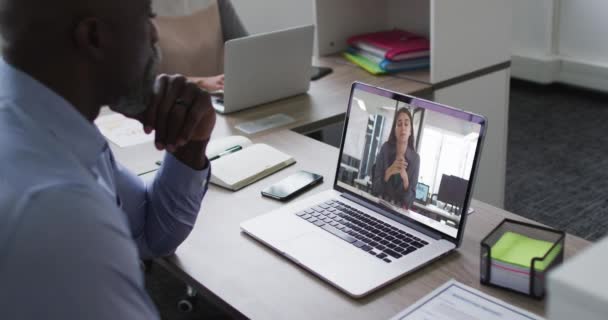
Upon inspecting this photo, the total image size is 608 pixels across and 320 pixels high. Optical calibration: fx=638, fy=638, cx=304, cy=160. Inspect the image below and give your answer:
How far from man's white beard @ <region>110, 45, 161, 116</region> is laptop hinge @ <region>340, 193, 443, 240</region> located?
1.60 ft

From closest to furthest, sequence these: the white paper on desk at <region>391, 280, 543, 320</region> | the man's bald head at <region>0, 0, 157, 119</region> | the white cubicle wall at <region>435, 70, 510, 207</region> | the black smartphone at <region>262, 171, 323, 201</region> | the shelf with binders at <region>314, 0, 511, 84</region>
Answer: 1. the man's bald head at <region>0, 0, 157, 119</region>
2. the white paper on desk at <region>391, 280, 543, 320</region>
3. the black smartphone at <region>262, 171, 323, 201</region>
4. the shelf with binders at <region>314, 0, 511, 84</region>
5. the white cubicle wall at <region>435, 70, 510, 207</region>

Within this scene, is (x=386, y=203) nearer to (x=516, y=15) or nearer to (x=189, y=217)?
(x=189, y=217)

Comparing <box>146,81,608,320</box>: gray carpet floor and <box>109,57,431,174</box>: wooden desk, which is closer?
<box>109,57,431,174</box>: wooden desk

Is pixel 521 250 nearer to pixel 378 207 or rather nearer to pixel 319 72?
pixel 378 207

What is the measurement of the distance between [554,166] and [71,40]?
284 centimetres

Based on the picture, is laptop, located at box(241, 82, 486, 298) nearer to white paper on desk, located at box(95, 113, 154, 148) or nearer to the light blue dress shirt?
the light blue dress shirt

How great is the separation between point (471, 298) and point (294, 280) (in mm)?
309

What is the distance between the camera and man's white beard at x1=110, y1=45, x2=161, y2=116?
1.05 m

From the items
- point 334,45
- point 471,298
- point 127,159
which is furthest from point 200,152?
point 334,45

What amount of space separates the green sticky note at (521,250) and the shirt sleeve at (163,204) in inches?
23.6

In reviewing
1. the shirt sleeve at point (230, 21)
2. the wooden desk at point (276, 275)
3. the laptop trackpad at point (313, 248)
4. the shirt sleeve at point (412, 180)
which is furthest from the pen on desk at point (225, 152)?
the shirt sleeve at point (230, 21)

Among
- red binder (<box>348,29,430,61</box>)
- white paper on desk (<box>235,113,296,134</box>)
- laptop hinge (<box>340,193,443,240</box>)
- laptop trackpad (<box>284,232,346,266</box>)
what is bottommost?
white paper on desk (<box>235,113,296,134</box>)

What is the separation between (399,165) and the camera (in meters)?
1.27

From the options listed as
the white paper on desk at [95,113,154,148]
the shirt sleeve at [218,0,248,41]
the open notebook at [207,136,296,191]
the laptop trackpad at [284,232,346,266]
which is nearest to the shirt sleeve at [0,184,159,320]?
the laptop trackpad at [284,232,346,266]
